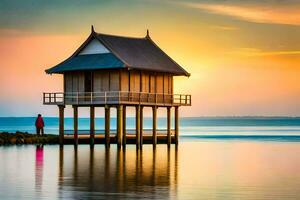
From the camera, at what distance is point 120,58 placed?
59438 mm

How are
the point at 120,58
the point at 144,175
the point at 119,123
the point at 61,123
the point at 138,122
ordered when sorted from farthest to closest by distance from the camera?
the point at 61,123 < the point at 138,122 < the point at 119,123 < the point at 120,58 < the point at 144,175

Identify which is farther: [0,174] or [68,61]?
[68,61]

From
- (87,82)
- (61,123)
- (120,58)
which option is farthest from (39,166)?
(61,123)

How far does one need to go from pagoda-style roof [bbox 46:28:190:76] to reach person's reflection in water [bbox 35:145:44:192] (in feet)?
21.2

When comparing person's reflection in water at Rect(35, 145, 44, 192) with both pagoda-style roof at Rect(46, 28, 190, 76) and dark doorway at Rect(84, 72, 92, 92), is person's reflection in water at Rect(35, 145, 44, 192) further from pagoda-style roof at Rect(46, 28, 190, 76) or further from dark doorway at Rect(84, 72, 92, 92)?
pagoda-style roof at Rect(46, 28, 190, 76)

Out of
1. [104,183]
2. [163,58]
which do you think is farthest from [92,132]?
[104,183]

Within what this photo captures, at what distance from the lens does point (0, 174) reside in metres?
38.7

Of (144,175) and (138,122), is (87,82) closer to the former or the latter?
(138,122)

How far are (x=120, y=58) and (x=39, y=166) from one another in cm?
1721

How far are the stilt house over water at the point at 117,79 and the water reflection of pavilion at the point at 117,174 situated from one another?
4.34 meters

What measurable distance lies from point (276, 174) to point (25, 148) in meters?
25.2

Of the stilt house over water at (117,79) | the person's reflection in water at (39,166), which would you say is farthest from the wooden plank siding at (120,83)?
the person's reflection in water at (39,166)

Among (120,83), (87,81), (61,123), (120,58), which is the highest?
(120,58)

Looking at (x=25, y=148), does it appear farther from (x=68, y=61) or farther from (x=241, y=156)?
(x=241, y=156)
